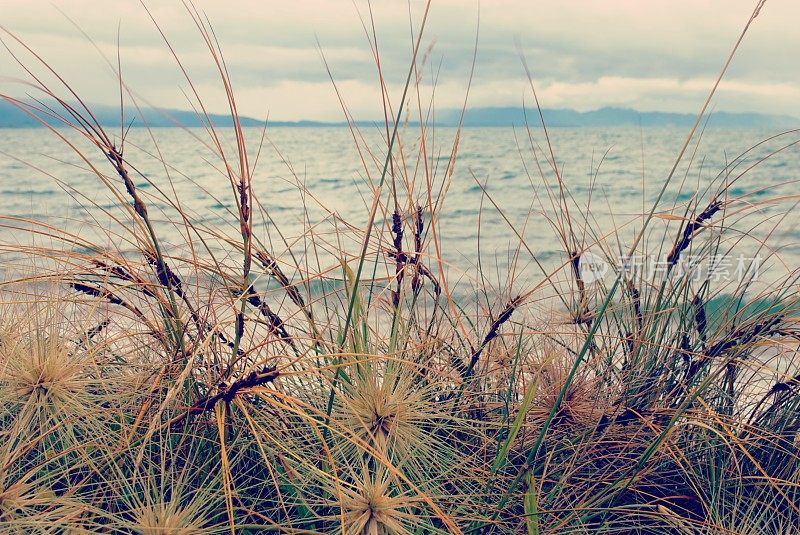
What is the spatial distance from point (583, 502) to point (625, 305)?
48 cm

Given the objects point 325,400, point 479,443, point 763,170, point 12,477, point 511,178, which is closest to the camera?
point 12,477

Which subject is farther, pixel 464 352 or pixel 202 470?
pixel 464 352

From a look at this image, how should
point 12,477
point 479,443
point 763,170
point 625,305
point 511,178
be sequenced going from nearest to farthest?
point 12,477
point 479,443
point 625,305
point 511,178
point 763,170

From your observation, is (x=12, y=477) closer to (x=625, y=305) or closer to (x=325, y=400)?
(x=325, y=400)

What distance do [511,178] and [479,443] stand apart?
13069 mm

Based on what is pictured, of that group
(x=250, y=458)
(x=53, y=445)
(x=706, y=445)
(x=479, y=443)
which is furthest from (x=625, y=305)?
(x=53, y=445)

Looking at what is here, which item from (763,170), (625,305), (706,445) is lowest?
(763,170)

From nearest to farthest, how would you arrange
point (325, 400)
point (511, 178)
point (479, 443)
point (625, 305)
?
point (325, 400) < point (479, 443) < point (625, 305) < point (511, 178)

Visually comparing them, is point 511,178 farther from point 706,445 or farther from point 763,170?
point 706,445

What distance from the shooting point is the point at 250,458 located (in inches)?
46.9

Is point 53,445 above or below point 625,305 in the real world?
below

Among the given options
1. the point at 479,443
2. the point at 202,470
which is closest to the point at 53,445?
the point at 202,470

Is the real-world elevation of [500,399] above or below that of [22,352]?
below

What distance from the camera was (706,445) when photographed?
135 cm
